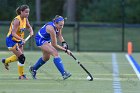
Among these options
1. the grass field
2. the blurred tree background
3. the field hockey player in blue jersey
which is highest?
the field hockey player in blue jersey

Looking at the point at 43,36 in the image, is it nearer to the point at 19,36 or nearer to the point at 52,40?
the point at 52,40

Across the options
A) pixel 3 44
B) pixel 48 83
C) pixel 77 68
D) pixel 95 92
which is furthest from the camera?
pixel 3 44

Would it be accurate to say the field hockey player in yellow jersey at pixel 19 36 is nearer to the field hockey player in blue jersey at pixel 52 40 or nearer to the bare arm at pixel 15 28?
the bare arm at pixel 15 28

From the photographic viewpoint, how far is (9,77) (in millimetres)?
15648

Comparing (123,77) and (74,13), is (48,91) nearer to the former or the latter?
(123,77)

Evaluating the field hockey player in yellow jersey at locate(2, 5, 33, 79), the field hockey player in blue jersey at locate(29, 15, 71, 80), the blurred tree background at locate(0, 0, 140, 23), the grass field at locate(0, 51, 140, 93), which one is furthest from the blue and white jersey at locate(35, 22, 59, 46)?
the blurred tree background at locate(0, 0, 140, 23)

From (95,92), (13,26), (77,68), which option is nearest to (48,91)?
(95,92)

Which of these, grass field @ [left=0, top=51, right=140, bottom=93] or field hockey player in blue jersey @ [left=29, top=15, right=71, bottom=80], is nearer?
grass field @ [left=0, top=51, right=140, bottom=93]

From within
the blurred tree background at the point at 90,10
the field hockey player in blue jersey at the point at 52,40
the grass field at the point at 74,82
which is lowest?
the blurred tree background at the point at 90,10

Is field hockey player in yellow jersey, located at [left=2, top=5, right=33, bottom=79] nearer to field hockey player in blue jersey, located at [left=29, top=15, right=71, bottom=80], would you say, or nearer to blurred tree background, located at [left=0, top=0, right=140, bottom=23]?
field hockey player in blue jersey, located at [left=29, top=15, right=71, bottom=80]

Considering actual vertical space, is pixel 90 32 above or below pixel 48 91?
below

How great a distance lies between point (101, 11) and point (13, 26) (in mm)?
23897

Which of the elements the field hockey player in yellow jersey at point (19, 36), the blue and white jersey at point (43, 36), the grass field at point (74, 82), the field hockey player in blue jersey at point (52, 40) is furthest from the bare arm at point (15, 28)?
the grass field at point (74, 82)

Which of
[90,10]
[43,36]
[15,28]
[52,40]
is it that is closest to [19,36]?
[15,28]
